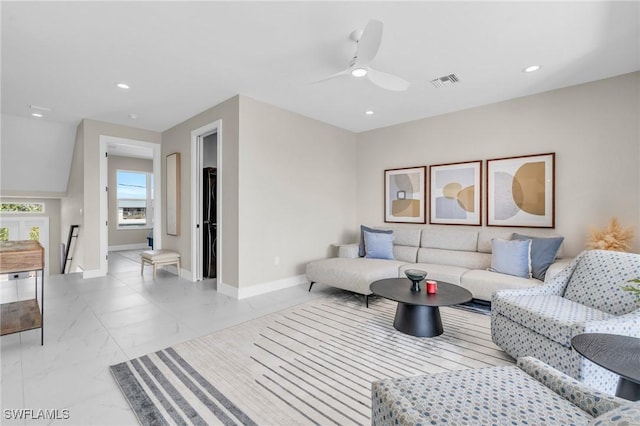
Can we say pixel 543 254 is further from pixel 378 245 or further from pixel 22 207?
pixel 22 207

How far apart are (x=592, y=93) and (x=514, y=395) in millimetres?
3984

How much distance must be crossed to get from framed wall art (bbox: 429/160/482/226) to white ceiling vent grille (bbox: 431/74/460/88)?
1.34 m

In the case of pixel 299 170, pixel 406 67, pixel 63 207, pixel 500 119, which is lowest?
pixel 63 207

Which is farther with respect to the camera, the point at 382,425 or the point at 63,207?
the point at 63,207

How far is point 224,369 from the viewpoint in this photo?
2.16 m

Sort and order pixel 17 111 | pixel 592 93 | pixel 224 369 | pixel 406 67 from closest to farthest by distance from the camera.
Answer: pixel 224 369
pixel 406 67
pixel 592 93
pixel 17 111

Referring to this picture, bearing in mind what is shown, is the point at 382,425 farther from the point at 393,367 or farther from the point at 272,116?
the point at 272,116

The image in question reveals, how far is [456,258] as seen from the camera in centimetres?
404

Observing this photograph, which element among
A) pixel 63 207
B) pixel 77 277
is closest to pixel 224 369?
pixel 77 277

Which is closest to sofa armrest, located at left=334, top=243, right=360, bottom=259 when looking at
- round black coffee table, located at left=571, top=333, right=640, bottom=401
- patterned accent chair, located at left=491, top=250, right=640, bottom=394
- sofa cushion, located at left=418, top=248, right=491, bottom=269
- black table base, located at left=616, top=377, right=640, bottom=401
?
sofa cushion, located at left=418, top=248, right=491, bottom=269

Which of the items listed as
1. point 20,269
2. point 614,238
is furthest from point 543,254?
point 20,269

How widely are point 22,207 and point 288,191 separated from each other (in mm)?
6811

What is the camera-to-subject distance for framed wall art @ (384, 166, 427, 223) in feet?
15.9

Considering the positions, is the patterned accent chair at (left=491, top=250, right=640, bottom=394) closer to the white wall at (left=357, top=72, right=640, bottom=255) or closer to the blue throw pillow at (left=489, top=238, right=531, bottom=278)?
the blue throw pillow at (left=489, top=238, right=531, bottom=278)
